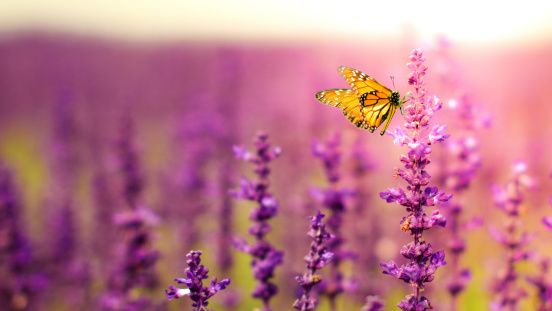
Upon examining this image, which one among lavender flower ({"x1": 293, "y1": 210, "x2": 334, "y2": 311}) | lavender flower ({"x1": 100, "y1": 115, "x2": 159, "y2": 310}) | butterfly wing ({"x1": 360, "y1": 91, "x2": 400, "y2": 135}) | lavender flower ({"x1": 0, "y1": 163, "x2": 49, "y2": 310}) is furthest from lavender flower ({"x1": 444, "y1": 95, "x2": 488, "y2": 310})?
lavender flower ({"x1": 0, "y1": 163, "x2": 49, "y2": 310})

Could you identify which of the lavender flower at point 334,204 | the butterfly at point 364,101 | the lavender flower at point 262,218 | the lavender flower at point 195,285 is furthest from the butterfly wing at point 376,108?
the lavender flower at point 195,285

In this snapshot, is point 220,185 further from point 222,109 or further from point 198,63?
point 198,63

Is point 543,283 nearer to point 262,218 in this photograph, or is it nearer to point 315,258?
point 315,258

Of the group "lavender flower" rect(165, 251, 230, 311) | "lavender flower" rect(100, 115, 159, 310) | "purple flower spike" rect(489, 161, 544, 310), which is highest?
"lavender flower" rect(100, 115, 159, 310)

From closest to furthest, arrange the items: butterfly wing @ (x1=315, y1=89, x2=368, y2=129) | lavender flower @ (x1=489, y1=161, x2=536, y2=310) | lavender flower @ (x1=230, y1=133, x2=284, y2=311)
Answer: lavender flower @ (x1=230, y1=133, x2=284, y2=311), lavender flower @ (x1=489, y1=161, x2=536, y2=310), butterfly wing @ (x1=315, y1=89, x2=368, y2=129)

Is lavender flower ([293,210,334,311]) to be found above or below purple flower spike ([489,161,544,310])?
below

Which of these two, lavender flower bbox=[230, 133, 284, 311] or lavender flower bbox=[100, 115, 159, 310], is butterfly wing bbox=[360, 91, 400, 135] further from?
lavender flower bbox=[100, 115, 159, 310]
